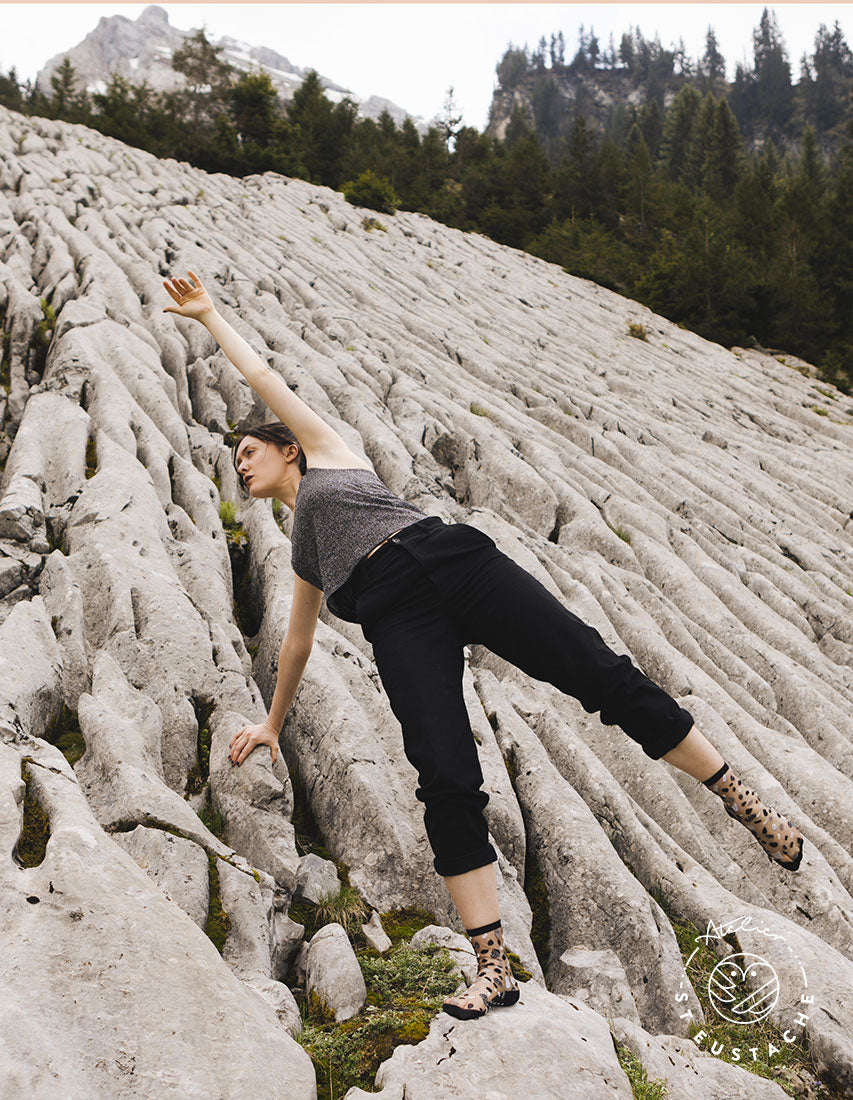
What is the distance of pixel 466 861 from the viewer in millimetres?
3809

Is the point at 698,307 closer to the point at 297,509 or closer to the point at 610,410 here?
the point at 610,410

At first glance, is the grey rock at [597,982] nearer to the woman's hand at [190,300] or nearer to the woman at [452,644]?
the woman at [452,644]

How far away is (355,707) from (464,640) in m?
3.13

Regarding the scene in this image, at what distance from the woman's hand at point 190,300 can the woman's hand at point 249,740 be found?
3.01 meters

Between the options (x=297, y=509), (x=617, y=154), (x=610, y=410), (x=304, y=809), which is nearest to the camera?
(x=297, y=509)

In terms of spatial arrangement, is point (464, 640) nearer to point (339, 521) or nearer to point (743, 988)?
point (339, 521)

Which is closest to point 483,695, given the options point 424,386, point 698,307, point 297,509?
point 297,509

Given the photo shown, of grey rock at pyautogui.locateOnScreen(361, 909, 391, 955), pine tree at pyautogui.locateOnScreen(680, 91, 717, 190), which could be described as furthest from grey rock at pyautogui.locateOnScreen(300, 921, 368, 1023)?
pine tree at pyautogui.locateOnScreen(680, 91, 717, 190)

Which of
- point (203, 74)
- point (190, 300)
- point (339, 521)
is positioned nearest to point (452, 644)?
point (339, 521)

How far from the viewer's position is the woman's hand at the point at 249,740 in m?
5.93

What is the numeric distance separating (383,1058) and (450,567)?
2508mm

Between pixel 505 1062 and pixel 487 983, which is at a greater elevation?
pixel 487 983

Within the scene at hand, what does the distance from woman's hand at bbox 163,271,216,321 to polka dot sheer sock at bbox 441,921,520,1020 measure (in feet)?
13.7

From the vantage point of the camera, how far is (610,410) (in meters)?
20.6
